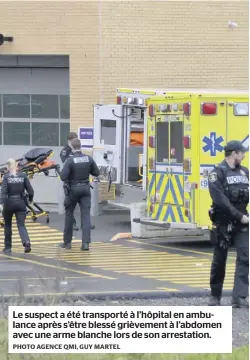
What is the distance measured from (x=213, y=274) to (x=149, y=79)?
1190cm

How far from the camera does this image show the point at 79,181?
15773mm

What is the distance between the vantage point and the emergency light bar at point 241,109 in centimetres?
1554

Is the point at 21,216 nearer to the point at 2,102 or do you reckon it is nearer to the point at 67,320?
the point at 2,102

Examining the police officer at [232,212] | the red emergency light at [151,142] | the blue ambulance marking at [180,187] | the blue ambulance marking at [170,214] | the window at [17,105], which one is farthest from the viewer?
the window at [17,105]

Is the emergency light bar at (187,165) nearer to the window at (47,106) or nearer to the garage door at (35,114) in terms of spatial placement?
the garage door at (35,114)

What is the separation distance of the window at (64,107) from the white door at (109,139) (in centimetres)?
289

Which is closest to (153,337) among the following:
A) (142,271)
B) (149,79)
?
(142,271)

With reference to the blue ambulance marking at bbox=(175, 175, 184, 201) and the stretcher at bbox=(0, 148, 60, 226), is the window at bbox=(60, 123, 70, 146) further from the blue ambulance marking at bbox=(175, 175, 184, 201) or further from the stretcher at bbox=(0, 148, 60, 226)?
the blue ambulance marking at bbox=(175, 175, 184, 201)

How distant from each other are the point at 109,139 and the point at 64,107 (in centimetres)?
347

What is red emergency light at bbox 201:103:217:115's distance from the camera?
50.6 ft

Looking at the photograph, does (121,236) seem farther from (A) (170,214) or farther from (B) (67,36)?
(B) (67,36)

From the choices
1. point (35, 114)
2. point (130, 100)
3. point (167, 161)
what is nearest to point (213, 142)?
point (167, 161)

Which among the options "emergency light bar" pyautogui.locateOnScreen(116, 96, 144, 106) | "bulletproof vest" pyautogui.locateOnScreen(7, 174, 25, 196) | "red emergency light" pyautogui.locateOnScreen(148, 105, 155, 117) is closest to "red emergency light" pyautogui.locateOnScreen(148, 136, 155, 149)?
"red emergency light" pyautogui.locateOnScreen(148, 105, 155, 117)

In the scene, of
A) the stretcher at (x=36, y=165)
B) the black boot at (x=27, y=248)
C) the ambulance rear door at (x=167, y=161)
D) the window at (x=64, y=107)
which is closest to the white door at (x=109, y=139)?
the stretcher at (x=36, y=165)
